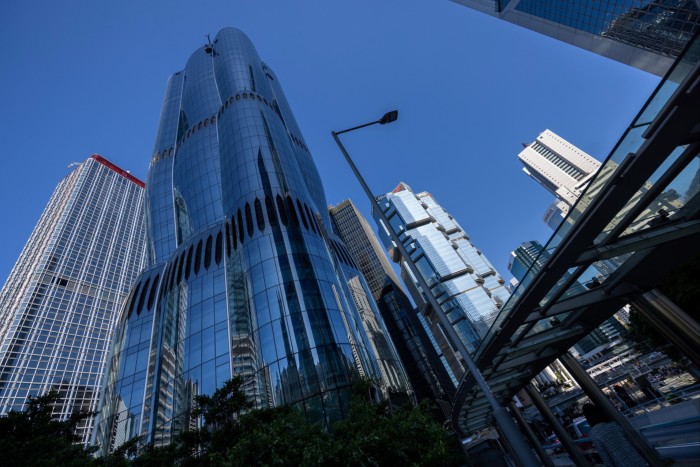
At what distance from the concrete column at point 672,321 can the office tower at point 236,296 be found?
89.3 ft

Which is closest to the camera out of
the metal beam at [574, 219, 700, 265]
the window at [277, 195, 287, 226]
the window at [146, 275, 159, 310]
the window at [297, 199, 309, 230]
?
the metal beam at [574, 219, 700, 265]

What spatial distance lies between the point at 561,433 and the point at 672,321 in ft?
47.5

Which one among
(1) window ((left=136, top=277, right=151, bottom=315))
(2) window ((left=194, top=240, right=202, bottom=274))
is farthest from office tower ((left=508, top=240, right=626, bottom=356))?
(1) window ((left=136, top=277, right=151, bottom=315))

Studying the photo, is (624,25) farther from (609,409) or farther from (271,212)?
(609,409)

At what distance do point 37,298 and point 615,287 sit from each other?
140642mm

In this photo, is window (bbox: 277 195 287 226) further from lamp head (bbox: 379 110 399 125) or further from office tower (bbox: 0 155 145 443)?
office tower (bbox: 0 155 145 443)

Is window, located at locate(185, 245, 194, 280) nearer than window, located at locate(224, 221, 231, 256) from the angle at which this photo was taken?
No

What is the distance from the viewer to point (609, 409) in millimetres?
13305

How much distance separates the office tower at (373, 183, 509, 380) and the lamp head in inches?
4190

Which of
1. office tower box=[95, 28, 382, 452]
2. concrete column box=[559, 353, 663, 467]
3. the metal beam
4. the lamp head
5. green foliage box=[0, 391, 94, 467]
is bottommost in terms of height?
concrete column box=[559, 353, 663, 467]

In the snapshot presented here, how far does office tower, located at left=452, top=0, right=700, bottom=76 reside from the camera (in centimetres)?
4806

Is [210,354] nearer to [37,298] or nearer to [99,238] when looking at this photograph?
[37,298]

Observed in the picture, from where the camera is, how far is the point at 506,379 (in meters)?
17.5

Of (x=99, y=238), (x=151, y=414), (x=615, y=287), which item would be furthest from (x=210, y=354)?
(x=99, y=238)
